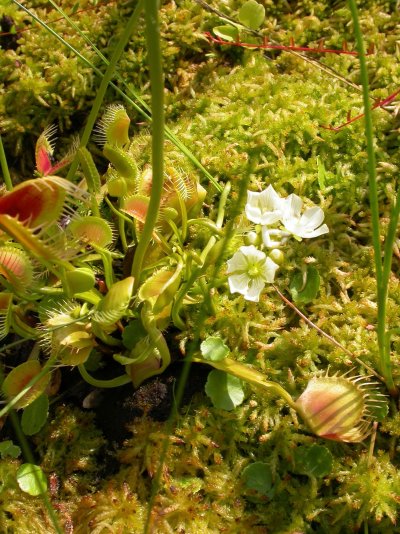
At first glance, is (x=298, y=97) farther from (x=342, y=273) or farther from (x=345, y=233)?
(x=342, y=273)

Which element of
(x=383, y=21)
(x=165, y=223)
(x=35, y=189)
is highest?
(x=35, y=189)

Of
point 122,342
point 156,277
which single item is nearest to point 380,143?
point 156,277

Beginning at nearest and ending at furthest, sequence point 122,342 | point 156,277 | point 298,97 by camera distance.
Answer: point 156,277 < point 122,342 < point 298,97

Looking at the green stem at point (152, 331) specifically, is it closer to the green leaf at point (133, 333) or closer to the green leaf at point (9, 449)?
the green leaf at point (133, 333)

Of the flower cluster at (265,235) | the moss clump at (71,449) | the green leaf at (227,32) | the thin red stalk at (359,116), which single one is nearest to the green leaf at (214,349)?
the flower cluster at (265,235)

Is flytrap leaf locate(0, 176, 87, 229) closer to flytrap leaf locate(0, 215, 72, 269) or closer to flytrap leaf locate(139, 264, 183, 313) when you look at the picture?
flytrap leaf locate(0, 215, 72, 269)
